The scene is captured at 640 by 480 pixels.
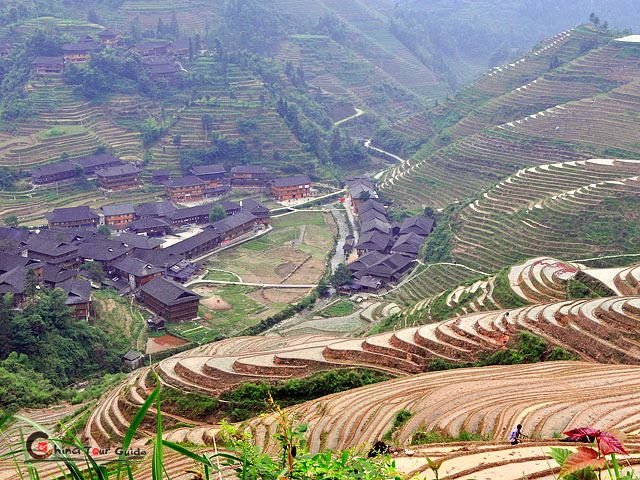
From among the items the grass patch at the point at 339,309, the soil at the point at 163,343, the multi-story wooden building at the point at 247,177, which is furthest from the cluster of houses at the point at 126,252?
the grass patch at the point at 339,309

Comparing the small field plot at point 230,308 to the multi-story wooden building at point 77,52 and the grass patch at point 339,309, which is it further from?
the multi-story wooden building at point 77,52

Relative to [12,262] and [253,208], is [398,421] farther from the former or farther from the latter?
[253,208]

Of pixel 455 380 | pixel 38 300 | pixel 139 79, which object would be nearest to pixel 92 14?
pixel 139 79

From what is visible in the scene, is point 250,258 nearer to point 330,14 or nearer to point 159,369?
point 159,369

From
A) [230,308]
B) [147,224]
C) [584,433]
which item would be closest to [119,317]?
[230,308]

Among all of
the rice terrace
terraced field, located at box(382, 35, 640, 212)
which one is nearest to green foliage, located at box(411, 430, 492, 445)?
the rice terrace
